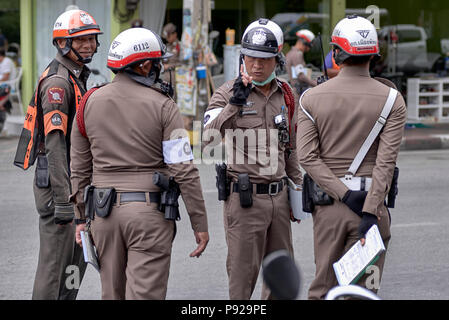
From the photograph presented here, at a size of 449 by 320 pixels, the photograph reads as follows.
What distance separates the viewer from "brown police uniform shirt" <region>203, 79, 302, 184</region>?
4.68m

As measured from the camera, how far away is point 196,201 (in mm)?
4230

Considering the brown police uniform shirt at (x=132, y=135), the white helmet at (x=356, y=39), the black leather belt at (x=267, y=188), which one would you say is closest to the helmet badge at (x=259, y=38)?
the white helmet at (x=356, y=39)

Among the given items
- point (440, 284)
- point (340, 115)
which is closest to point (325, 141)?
point (340, 115)

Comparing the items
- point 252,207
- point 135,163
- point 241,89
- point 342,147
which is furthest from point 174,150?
point 342,147

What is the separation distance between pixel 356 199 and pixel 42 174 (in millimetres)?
2020

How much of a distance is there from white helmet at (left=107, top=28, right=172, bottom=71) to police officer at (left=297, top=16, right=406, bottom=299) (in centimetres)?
90

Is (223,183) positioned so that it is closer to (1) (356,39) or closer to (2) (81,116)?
(2) (81,116)

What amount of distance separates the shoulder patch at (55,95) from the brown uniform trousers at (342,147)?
60.0 inches

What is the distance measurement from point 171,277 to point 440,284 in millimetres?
2135

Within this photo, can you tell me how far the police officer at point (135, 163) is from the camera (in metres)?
4.07

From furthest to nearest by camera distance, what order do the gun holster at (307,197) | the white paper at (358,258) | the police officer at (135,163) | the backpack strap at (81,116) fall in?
the gun holster at (307,197), the backpack strap at (81,116), the police officer at (135,163), the white paper at (358,258)

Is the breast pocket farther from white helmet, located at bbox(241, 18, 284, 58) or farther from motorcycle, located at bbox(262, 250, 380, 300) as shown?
motorcycle, located at bbox(262, 250, 380, 300)

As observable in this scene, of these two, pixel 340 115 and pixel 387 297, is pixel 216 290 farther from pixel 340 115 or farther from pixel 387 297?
pixel 340 115

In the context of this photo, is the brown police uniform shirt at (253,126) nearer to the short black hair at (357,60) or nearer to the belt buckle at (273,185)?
the belt buckle at (273,185)
